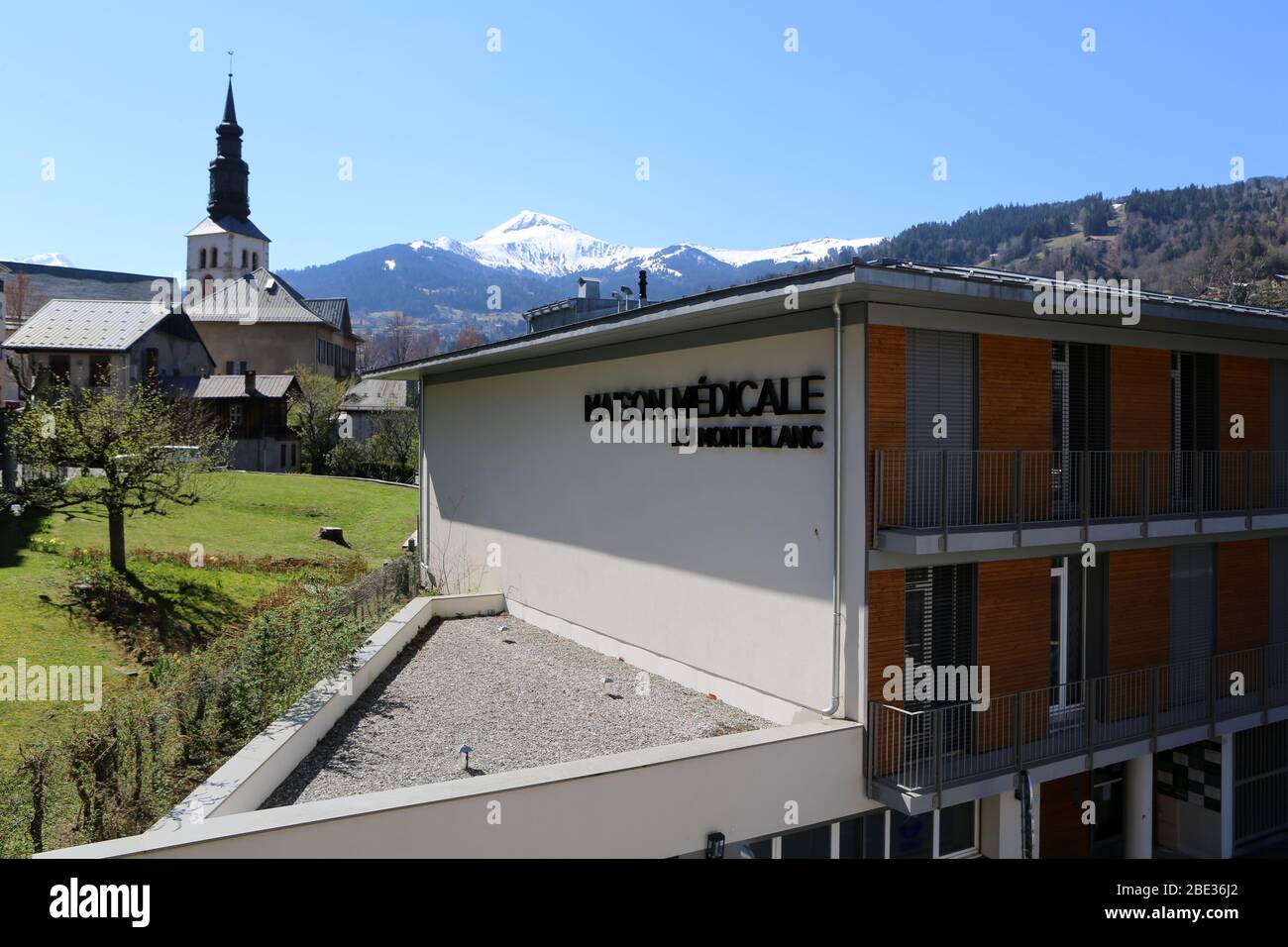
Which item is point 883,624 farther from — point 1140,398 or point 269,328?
point 269,328

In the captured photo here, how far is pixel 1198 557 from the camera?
13.2 m

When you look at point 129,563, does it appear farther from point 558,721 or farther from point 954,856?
point 954,856

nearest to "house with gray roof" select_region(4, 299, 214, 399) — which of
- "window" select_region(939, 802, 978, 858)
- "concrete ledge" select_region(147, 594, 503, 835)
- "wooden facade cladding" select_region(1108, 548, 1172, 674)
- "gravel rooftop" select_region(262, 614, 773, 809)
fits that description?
"concrete ledge" select_region(147, 594, 503, 835)

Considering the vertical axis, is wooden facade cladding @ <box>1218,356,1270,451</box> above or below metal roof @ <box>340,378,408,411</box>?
below

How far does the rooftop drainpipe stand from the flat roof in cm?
47

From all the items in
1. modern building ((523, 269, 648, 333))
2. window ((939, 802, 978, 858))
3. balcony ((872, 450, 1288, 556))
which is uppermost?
modern building ((523, 269, 648, 333))

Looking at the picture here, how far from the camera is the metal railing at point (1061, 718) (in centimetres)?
994

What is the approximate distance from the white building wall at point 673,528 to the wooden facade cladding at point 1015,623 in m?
1.91

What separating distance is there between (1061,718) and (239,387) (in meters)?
47.2

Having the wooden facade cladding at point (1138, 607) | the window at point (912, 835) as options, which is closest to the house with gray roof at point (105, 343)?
the window at point (912, 835)

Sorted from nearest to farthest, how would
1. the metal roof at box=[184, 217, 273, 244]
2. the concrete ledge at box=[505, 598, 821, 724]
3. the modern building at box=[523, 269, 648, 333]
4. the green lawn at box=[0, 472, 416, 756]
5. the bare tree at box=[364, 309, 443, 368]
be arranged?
the concrete ledge at box=[505, 598, 821, 724] < the green lawn at box=[0, 472, 416, 756] < the modern building at box=[523, 269, 648, 333] < the metal roof at box=[184, 217, 273, 244] < the bare tree at box=[364, 309, 443, 368]

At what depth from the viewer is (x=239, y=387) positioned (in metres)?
49.4

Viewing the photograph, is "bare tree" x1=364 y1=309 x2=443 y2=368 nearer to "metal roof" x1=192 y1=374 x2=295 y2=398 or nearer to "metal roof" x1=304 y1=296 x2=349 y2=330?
"metal roof" x1=304 y1=296 x2=349 y2=330

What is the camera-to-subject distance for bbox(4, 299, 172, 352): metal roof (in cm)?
4656
